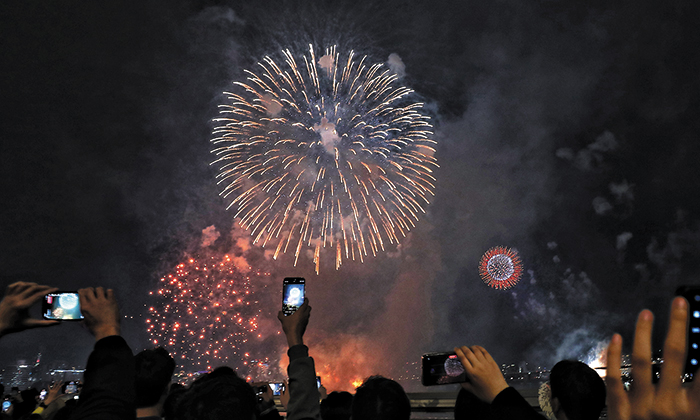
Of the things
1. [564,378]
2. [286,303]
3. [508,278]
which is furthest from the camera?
[508,278]

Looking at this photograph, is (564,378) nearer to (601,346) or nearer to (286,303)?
(286,303)

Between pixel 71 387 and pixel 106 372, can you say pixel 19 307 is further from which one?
pixel 71 387

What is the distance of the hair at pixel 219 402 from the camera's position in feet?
7.56

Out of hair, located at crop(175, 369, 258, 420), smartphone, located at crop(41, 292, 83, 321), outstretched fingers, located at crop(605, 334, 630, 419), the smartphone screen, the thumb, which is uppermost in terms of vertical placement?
smartphone, located at crop(41, 292, 83, 321)

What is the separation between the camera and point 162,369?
138 inches

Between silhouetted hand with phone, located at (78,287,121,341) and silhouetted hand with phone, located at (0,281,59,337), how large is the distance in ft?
1.43

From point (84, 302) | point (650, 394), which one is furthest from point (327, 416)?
point (650, 394)

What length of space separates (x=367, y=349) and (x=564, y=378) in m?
62.9

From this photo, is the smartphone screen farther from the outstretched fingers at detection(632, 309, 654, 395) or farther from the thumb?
the outstretched fingers at detection(632, 309, 654, 395)

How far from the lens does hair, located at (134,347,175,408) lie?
3.39 m

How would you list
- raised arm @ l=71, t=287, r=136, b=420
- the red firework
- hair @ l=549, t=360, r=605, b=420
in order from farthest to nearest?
the red firework
hair @ l=549, t=360, r=605, b=420
raised arm @ l=71, t=287, r=136, b=420

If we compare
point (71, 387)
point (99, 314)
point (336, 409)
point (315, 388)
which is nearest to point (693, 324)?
point (315, 388)

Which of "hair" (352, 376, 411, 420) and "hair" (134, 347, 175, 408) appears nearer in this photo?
"hair" (352, 376, 411, 420)

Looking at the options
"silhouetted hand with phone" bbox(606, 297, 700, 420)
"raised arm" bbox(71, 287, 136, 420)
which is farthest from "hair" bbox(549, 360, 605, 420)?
"raised arm" bbox(71, 287, 136, 420)
